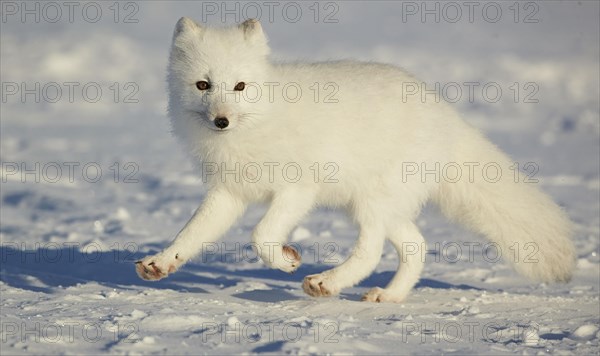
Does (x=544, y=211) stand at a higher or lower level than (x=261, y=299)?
higher

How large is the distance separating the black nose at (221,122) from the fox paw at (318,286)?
35.1 inches

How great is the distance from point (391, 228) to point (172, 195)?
3844 mm

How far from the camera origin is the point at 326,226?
22.7 ft

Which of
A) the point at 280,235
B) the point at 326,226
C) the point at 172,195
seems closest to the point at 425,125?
the point at 280,235

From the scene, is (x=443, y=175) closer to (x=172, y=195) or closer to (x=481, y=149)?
(x=481, y=149)

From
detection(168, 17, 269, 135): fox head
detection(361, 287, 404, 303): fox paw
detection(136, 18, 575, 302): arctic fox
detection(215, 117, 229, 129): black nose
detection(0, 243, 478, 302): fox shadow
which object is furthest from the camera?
detection(0, 243, 478, 302): fox shadow

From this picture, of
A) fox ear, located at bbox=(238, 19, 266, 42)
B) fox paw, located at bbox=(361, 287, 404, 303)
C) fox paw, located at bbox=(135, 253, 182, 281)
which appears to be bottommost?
fox paw, located at bbox=(361, 287, 404, 303)

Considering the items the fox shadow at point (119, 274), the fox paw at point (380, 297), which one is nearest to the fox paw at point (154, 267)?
the fox shadow at point (119, 274)

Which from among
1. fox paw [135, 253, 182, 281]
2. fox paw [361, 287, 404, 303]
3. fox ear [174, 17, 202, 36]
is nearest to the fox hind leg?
fox paw [361, 287, 404, 303]

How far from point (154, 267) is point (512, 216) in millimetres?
1922

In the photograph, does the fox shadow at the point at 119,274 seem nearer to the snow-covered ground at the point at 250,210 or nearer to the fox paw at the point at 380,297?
the snow-covered ground at the point at 250,210

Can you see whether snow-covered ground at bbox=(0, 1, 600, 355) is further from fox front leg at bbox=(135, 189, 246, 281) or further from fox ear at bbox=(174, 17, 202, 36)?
fox ear at bbox=(174, 17, 202, 36)

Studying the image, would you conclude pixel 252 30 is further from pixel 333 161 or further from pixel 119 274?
pixel 119 274

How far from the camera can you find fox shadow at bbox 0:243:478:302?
472cm
